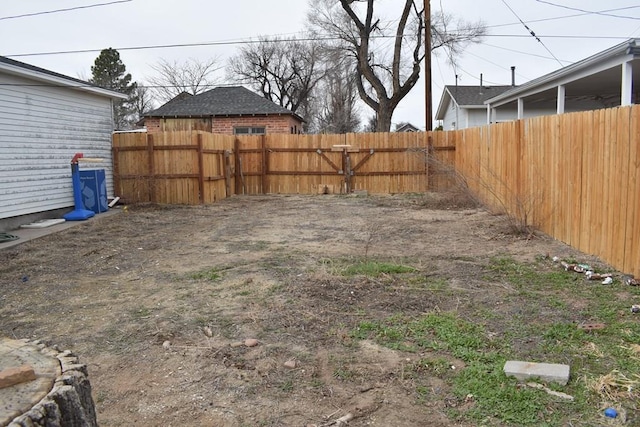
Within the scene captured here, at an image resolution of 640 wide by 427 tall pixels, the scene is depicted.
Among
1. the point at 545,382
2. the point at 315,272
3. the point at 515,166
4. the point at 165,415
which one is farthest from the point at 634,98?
the point at 165,415

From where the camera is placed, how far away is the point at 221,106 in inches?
910

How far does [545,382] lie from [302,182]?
14.3 metres

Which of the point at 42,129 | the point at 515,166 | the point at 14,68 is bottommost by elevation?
the point at 515,166

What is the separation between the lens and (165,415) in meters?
2.98

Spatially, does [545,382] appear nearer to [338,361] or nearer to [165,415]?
[338,361]

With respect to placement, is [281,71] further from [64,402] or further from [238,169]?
[64,402]

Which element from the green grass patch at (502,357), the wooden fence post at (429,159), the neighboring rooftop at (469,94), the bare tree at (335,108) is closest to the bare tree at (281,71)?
the bare tree at (335,108)

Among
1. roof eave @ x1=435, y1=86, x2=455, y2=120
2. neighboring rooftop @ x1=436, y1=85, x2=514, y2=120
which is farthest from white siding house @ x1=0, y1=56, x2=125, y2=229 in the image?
roof eave @ x1=435, y1=86, x2=455, y2=120

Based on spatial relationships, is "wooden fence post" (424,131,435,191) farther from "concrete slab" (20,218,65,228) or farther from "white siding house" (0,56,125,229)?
"concrete slab" (20,218,65,228)

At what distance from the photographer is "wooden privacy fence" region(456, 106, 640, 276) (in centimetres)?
550

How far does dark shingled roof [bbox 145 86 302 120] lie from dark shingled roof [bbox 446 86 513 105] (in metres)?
8.24

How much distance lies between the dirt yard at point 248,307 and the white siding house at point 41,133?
1689mm

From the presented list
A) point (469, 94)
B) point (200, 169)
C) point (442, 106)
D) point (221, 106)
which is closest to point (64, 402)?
point (200, 169)

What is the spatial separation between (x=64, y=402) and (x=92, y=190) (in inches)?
432
